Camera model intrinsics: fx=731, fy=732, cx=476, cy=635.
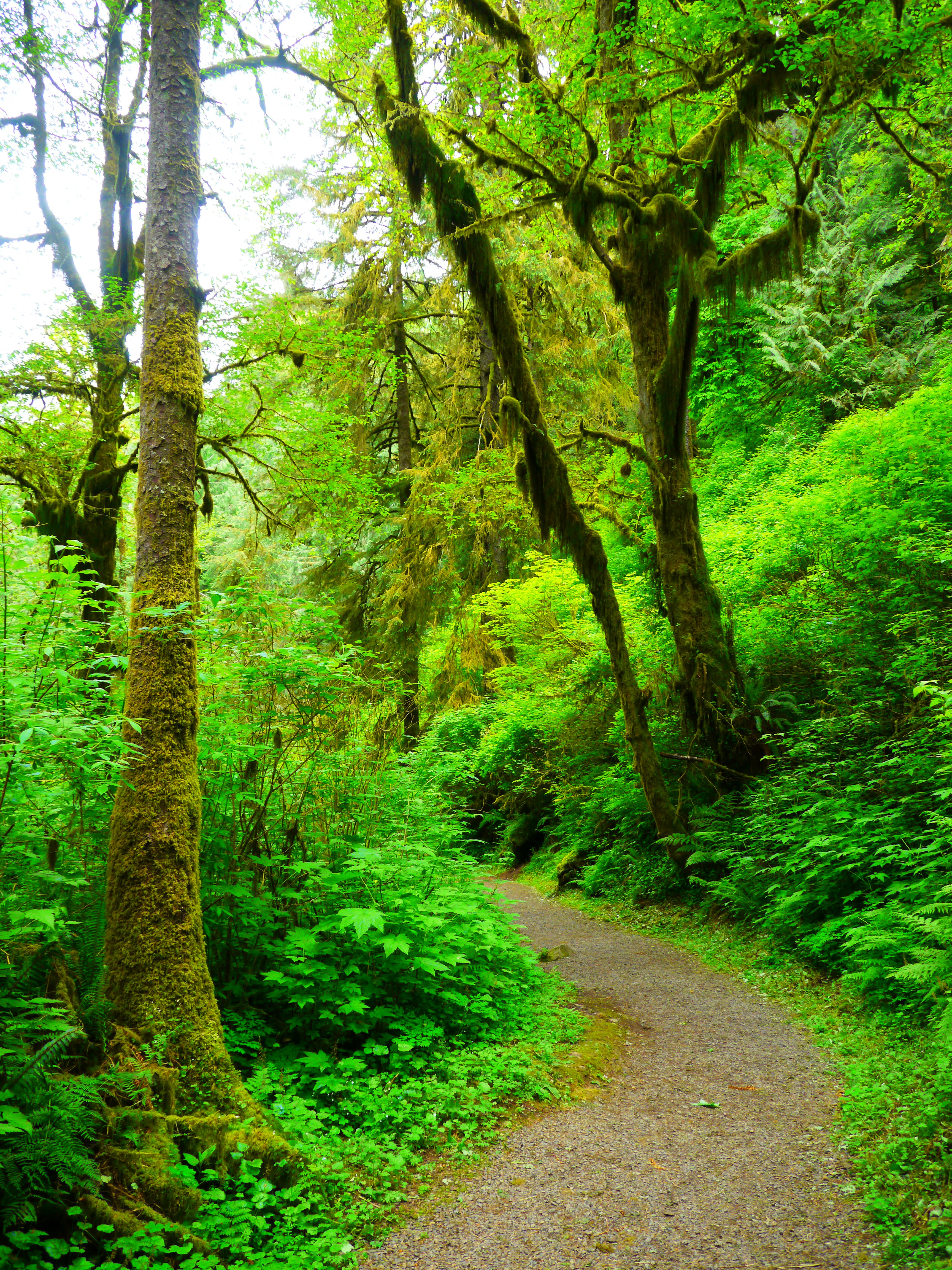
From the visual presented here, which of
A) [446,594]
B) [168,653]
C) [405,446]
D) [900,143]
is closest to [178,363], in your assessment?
[168,653]

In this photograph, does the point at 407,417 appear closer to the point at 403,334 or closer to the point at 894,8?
the point at 403,334

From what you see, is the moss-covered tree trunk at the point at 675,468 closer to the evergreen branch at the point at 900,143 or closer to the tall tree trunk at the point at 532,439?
the tall tree trunk at the point at 532,439

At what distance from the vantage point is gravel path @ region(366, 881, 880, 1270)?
2.82 meters

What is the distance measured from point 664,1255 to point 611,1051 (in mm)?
2255

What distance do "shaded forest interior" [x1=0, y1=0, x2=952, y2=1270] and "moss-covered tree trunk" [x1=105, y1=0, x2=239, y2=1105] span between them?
0.08 ft

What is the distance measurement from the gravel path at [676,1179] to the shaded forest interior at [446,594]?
9.3 inches

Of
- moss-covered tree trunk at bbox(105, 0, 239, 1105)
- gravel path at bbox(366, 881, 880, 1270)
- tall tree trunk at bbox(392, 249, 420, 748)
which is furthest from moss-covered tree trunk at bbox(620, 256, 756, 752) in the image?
moss-covered tree trunk at bbox(105, 0, 239, 1105)

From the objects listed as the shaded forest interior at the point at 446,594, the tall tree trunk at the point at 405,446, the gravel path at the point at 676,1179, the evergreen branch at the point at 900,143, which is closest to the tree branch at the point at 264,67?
the shaded forest interior at the point at 446,594

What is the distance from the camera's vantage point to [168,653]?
4.12 meters

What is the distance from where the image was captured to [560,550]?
927 centimetres

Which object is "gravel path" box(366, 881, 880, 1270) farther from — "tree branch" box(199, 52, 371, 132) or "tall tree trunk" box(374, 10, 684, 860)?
"tree branch" box(199, 52, 371, 132)

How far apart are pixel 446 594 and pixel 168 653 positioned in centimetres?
995

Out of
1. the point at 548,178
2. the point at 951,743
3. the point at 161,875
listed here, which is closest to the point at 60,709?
the point at 161,875

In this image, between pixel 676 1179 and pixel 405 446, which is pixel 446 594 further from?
pixel 676 1179
